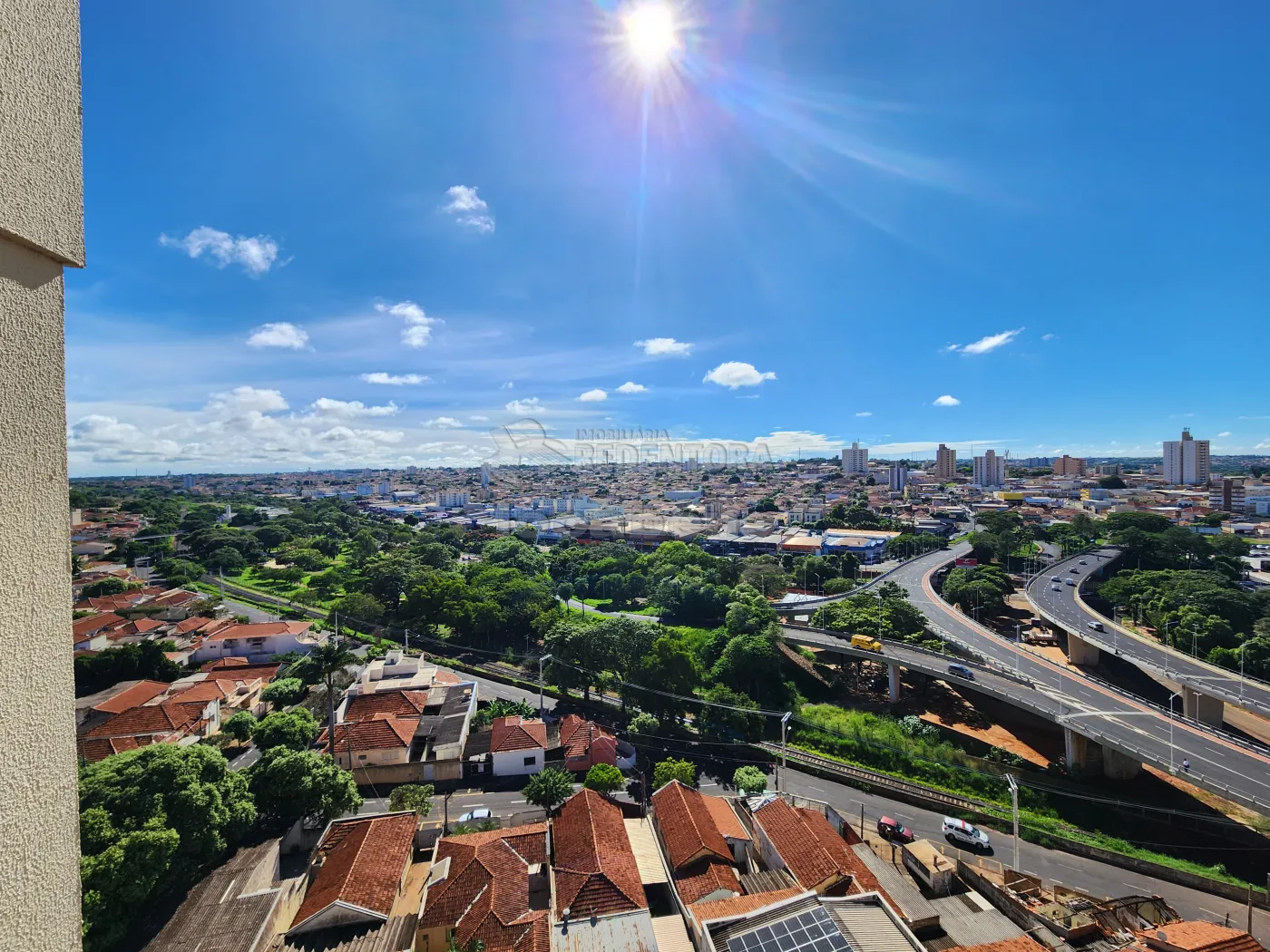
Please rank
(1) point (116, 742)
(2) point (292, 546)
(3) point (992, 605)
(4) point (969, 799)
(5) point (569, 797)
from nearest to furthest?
(5) point (569, 797)
(1) point (116, 742)
(4) point (969, 799)
(3) point (992, 605)
(2) point (292, 546)

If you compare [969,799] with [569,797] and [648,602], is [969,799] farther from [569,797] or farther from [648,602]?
[648,602]

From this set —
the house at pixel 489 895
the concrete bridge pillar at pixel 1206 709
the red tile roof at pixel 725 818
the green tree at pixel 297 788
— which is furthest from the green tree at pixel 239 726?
the concrete bridge pillar at pixel 1206 709

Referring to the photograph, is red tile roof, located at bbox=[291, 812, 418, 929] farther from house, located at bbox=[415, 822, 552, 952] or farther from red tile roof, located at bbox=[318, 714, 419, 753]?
red tile roof, located at bbox=[318, 714, 419, 753]

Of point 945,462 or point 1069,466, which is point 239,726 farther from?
point 1069,466

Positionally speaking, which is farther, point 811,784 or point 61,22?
point 811,784

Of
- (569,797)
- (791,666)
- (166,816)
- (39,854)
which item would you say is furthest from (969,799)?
(39,854)

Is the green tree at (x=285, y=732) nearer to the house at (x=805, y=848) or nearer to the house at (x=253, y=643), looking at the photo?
the house at (x=253, y=643)

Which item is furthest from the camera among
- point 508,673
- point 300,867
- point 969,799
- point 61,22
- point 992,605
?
point 992,605

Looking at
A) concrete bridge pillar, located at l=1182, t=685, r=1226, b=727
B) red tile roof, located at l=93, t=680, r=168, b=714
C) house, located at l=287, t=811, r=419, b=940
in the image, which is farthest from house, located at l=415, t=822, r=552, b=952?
concrete bridge pillar, located at l=1182, t=685, r=1226, b=727
